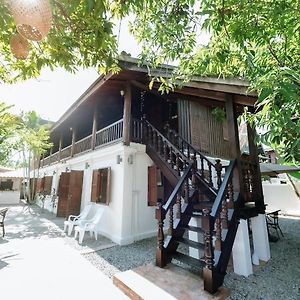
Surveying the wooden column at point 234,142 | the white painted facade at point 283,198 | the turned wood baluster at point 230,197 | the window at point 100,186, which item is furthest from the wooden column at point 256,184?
the white painted facade at point 283,198

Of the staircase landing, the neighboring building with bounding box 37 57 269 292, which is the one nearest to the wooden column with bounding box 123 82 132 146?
the neighboring building with bounding box 37 57 269 292

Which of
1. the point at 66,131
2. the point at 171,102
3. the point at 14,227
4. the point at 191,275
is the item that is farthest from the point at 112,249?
the point at 66,131

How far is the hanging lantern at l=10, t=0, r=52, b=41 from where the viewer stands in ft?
6.14

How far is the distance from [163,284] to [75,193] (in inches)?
300

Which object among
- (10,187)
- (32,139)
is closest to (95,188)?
(32,139)

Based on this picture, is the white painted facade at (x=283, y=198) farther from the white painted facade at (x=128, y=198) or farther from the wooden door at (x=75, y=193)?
the wooden door at (x=75, y=193)

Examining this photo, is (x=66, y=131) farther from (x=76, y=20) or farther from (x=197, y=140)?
(x=76, y=20)

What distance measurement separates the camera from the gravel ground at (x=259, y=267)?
3750mm

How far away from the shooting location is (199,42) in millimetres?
3752

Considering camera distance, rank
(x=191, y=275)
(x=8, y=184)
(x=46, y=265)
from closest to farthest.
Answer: (x=191, y=275), (x=46, y=265), (x=8, y=184)

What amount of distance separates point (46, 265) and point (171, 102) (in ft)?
26.6

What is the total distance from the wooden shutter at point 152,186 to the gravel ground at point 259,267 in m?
1.33

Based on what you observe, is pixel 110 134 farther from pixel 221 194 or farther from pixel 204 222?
pixel 204 222

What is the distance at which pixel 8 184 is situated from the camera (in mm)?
23781
